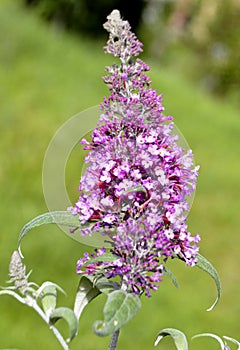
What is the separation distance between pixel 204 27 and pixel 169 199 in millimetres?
9871

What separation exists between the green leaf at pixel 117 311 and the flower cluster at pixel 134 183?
1.5 inches

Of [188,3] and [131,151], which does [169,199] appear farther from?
[188,3]

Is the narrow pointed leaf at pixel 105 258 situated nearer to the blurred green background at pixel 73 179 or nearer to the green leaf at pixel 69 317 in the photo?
the green leaf at pixel 69 317

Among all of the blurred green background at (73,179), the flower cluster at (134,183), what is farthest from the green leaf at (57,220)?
the blurred green background at (73,179)

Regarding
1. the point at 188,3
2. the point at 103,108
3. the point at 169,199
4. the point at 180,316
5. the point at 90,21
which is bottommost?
the point at 169,199

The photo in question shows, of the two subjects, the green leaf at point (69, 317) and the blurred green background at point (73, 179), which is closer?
the green leaf at point (69, 317)

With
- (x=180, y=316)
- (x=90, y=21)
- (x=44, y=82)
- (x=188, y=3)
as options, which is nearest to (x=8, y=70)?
(x=44, y=82)

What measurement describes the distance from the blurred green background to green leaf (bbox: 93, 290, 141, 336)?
2.56m

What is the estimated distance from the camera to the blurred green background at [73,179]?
349cm

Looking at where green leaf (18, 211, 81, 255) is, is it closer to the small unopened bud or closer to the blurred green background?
the small unopened bud

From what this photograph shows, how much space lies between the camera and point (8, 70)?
6.60 metres

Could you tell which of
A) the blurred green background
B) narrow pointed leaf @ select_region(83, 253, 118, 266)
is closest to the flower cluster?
narrow pointed leaf @ select_region(83, 253, 118, 266)

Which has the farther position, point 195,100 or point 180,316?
point 195,100

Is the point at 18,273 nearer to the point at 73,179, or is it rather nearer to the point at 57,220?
the point at 57,220
